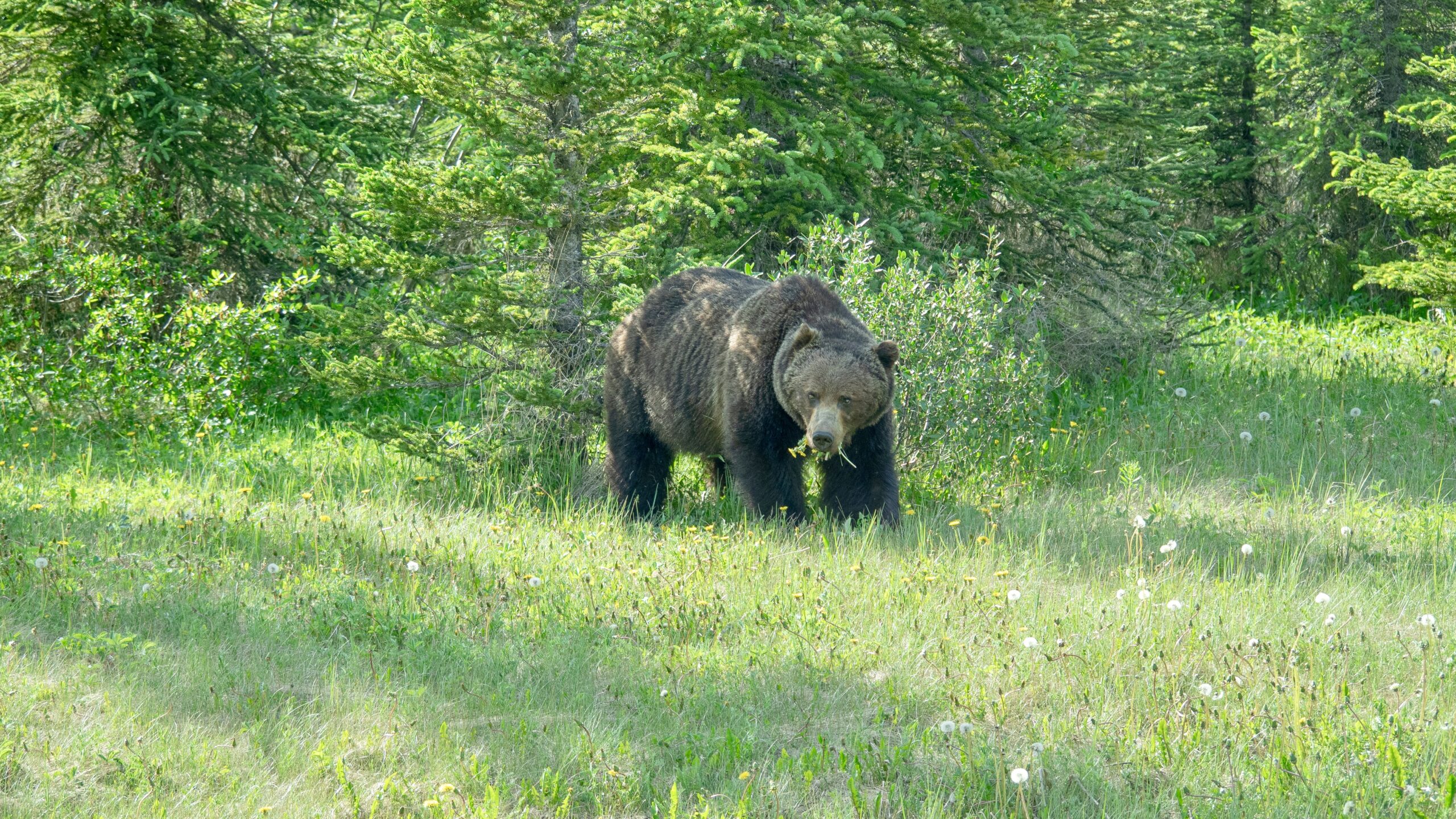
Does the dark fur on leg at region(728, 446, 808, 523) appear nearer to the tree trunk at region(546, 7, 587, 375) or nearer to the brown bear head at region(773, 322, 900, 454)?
the brown bear head at region(773, 322, 900, 454)

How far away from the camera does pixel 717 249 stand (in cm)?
938

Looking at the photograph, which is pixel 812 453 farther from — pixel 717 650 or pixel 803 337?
pixel 717 650

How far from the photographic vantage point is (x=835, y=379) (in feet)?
21.8

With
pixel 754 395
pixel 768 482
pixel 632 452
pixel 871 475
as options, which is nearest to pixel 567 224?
pixel 632 452

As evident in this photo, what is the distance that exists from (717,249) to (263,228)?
4.34 m

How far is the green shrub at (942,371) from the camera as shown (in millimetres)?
8109

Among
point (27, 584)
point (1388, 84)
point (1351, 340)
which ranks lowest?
point (1351, 340)

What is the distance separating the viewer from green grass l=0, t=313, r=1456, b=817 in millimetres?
3844

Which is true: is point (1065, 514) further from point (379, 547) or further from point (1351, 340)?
point (1351, 340)

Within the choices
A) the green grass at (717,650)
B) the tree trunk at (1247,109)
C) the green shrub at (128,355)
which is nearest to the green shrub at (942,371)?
the green grass at (717,650)

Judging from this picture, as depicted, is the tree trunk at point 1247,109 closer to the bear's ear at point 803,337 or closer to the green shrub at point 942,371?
the green shrub at point 942,371

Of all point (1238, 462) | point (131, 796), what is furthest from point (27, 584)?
point (1238, 462)

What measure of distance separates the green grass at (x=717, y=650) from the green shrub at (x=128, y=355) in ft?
3.91

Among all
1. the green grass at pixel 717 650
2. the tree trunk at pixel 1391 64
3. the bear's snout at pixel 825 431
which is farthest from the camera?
the tree trunk at pixel 1391 64
